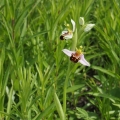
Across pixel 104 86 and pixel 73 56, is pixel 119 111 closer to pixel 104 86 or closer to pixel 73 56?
pixel 104 86

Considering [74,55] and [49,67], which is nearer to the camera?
[74,55]

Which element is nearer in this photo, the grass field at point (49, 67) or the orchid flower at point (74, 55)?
the orchid flower at point (74, 55)

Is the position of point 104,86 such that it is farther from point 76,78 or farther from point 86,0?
point 86,0

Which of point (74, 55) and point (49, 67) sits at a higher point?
point (74, 55)

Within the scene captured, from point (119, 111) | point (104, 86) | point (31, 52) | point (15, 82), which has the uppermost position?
point (31, 52)

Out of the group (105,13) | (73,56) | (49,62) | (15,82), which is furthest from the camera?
(105,13)

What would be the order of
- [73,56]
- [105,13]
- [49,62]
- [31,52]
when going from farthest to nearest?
[105,13], [31,52], [49,62], [73,56]

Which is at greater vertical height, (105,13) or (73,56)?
(105,13)

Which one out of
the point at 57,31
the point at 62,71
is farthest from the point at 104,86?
the point at 57,31

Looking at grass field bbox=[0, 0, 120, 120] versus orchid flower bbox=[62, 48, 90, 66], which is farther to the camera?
grass field bbox=[0, 0, 120, 120]

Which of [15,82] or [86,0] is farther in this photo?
[86,0]
